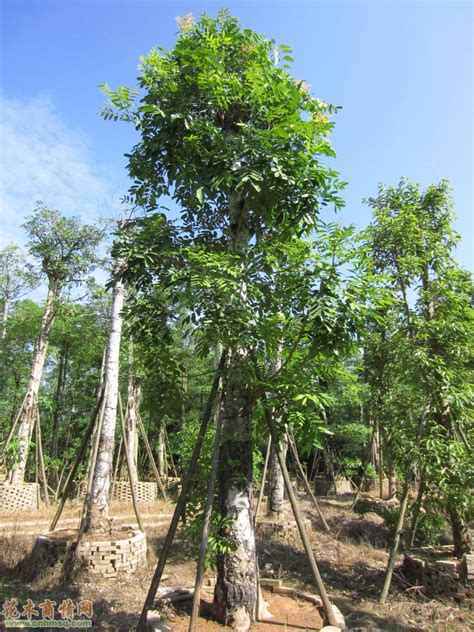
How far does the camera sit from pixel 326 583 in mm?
7445

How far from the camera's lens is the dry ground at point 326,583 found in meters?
5.55

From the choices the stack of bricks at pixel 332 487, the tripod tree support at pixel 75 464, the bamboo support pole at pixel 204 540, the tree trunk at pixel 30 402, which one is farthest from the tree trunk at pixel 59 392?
the bamboo support pole at pixel 204 540

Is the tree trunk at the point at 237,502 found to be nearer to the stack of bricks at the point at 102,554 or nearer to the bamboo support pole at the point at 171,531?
the bamboo support pole at the point at 171,531

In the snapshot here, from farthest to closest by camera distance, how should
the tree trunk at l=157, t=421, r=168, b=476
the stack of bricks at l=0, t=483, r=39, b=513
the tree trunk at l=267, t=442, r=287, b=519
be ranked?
the tree trunk at l=157, t=421, r=168, b=476
the stack of bricks at l=0, t=483, r=39, b=513
the tree trunk at l=267, t=442, r=287, b=519

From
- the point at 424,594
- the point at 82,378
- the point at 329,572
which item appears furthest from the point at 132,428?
the point at 424,594

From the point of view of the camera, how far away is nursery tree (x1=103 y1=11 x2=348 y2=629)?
394 cm

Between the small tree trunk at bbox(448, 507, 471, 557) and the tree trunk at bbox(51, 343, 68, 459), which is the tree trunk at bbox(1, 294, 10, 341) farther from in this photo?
the small tree trunk at bbox(448, 507, 471, 557)

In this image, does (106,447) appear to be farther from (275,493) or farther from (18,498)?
(18,498)

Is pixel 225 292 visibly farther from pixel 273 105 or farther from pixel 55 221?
pixel 55 221

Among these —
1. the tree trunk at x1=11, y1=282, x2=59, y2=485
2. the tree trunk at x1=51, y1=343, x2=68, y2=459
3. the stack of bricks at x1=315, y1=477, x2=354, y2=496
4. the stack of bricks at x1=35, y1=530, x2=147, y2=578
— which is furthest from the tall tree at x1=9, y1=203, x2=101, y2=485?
the stack of bricks at x1=315, y1=477, x2=354, y2=496

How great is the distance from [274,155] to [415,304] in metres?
5.12

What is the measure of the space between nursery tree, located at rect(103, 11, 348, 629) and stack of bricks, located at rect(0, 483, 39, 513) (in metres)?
11.5

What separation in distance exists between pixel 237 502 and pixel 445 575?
4.33m

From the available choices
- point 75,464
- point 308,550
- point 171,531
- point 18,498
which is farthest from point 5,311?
point 308,550
